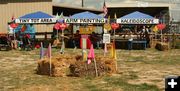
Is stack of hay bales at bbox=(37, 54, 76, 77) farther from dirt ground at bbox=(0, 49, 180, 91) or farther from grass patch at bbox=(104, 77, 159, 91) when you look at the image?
grass patch at bbox=(104, 77, 159, 91)

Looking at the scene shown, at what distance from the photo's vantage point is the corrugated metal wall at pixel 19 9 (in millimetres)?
31641

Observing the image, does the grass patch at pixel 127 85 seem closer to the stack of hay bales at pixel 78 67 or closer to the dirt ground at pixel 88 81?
the dirt ground at pixel 88 81

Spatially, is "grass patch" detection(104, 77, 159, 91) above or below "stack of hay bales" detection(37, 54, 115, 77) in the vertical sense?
below

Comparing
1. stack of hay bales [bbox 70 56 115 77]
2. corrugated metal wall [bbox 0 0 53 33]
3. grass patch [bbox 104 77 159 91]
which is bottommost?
grass patch [bbox 104 77 159 91]

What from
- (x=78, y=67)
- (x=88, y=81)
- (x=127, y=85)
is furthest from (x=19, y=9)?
(x=127, y=85)

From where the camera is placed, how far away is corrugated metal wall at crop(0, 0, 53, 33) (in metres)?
31.6

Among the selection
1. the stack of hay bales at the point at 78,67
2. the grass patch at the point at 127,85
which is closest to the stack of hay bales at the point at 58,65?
the stack of hay bales at the point at 78,67

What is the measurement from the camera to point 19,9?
3189 cm

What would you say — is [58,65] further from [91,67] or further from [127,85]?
[127,85]

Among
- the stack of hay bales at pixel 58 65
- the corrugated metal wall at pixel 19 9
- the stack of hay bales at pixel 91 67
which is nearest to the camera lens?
the stack of hay bales at pixel 91 67

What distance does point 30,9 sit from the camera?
31.9 m

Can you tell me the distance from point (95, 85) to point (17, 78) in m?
2.77

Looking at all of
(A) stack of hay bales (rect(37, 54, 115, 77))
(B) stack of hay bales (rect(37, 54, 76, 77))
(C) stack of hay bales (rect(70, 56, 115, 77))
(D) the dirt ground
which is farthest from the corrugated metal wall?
(C) stack of hay bales (rect(70, 56, 115, 77))

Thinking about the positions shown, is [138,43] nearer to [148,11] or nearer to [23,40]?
[23,40]
